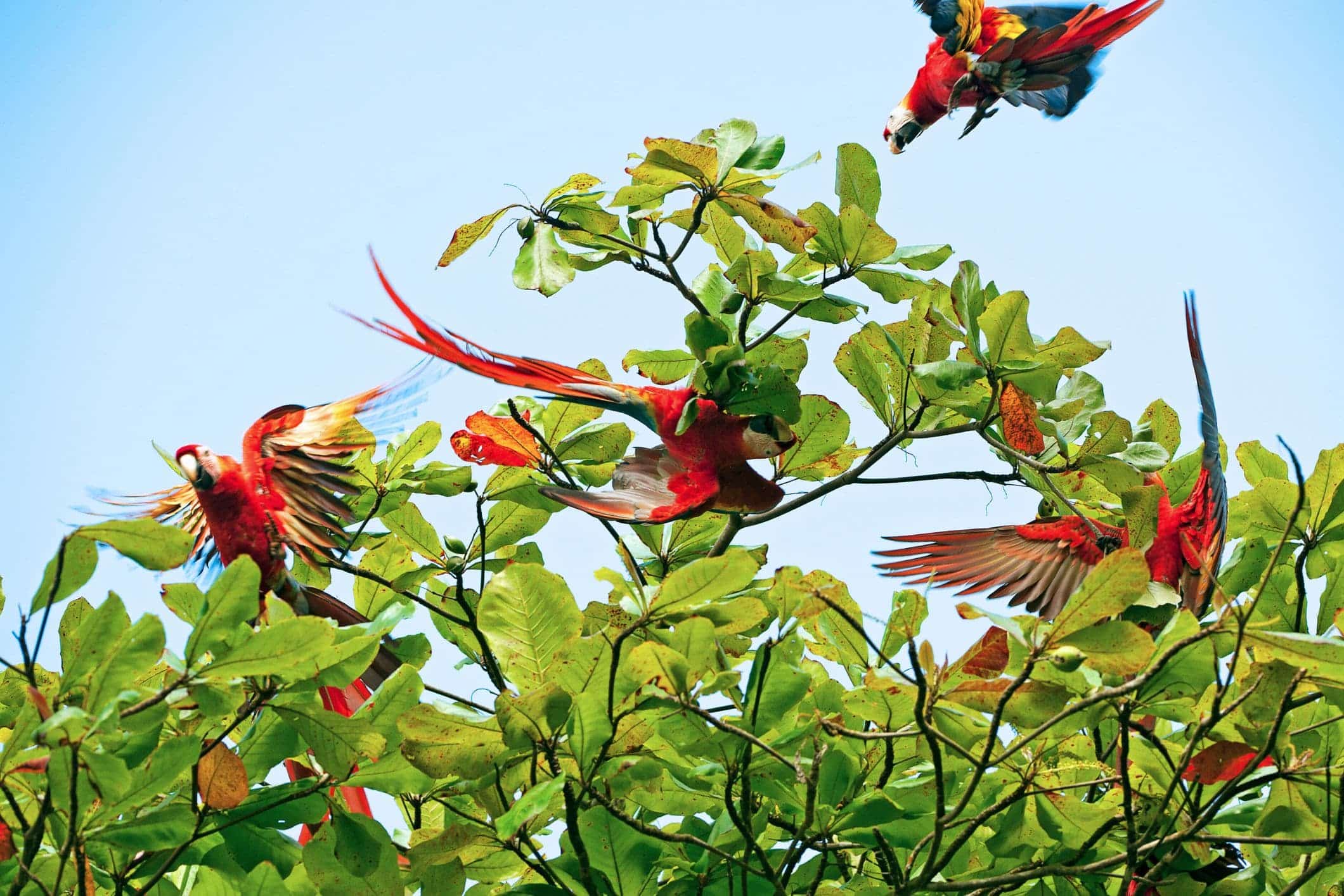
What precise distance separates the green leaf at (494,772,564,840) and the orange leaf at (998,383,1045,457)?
89 centimetres

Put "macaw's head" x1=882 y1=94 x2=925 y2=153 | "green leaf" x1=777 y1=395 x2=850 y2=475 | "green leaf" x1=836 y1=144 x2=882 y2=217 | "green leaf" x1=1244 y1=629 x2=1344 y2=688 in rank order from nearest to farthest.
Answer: "green leaf" x1=1244 y1=629 x2=1344 y2=688 < "green leaf" x1=836 y1=144 x2=882 y2=217 < "green leaf" x1=777 y1=395 x2=850 y2=475 < "macaw's head" x1=882 y1=94 x2=925 y2=153

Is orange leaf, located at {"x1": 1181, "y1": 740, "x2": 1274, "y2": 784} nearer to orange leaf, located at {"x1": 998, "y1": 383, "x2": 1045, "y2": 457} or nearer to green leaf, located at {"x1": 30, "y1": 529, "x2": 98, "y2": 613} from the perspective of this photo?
orange leaf, located at {"x1": 998, "y1": 383, "x2": 1045, "y2": 457}

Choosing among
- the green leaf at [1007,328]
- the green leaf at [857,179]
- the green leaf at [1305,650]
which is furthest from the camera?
the green leaf at [857,179]

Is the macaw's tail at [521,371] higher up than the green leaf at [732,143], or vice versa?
the green leaf at [732,143]

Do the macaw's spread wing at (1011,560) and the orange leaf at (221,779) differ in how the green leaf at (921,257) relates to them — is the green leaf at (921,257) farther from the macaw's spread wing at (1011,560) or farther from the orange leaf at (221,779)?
the orange leaf at (221,779)

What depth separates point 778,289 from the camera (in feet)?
5.65

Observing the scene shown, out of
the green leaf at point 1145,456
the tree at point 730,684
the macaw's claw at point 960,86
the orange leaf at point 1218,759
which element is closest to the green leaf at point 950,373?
the tree at point 730,684

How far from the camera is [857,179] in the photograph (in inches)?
67.9

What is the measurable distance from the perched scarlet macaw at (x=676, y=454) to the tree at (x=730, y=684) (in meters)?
0.06

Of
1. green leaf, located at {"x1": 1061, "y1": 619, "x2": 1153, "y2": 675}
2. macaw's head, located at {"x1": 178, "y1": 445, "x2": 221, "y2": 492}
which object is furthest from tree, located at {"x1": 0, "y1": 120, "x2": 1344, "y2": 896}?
macaw's head, located at {"x1": 178, "y1": 445, "x2": 221, "y2": 492}

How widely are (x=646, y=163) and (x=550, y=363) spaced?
346 mm

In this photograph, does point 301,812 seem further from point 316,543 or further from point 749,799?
point 749,799

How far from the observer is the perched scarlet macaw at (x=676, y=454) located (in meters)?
1.62

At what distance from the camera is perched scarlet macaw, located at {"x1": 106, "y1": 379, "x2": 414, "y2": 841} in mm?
1761
